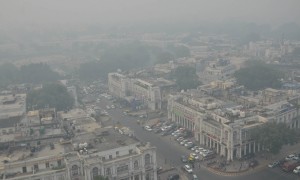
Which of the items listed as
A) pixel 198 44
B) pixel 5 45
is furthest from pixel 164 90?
pixel 5 45

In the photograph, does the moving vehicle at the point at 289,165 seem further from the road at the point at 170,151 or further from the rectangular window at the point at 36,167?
the rectangular window at the point at 36,167

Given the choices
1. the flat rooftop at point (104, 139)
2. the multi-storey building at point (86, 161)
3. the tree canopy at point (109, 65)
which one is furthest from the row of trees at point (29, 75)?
the multi-storey building at point (86, 161)

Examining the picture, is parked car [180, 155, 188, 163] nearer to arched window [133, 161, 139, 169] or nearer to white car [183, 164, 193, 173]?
white car [183, 164, 193, 173]

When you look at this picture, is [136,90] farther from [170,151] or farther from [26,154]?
[26,154]

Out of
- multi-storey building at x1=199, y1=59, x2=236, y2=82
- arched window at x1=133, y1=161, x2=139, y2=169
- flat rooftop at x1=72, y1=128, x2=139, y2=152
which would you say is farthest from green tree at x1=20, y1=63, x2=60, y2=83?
arched window at x1=133, y1=161, x2=139, y2=169

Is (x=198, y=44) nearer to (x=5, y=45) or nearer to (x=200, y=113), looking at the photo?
(x=5, y=45)
